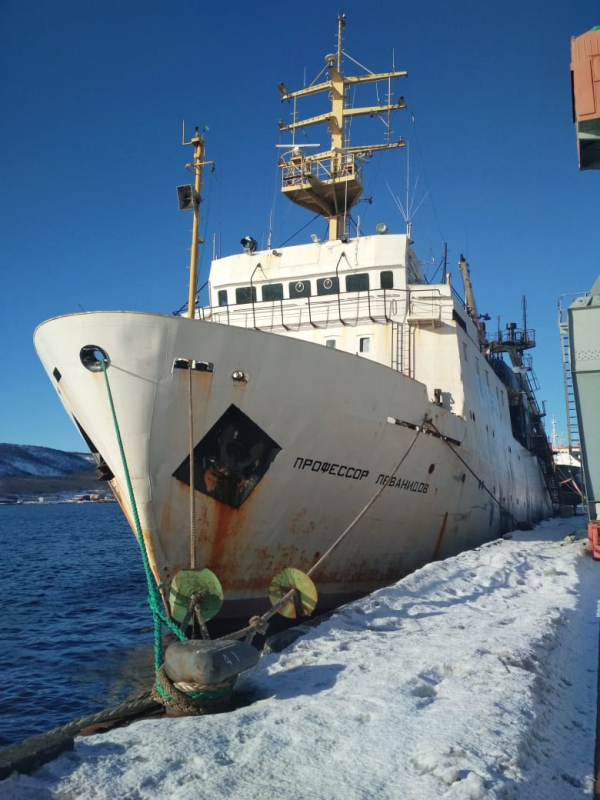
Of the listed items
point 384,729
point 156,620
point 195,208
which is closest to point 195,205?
point 195,208

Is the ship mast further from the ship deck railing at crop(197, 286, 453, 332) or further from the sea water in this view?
the sea water

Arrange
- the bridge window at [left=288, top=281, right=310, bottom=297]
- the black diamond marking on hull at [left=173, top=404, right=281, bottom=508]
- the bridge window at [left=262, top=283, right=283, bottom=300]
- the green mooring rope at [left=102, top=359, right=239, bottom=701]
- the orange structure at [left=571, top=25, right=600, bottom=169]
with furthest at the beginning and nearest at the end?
the bridge window at [left=262, top=283, right=283, bottom=300] → the bridge window at [left=288, top=281, right=310, bottom=297] → the orange structure at [left=571, top=25, right=600, bottom=169] → the black diamond marking on hull at [left=173, top=404, right=281, bottom=508] → the green mooring rope at [left=102, top=359, right=239, bottom=701]

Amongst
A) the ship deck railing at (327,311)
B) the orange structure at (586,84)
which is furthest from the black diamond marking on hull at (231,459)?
the orange structure at (586,84)

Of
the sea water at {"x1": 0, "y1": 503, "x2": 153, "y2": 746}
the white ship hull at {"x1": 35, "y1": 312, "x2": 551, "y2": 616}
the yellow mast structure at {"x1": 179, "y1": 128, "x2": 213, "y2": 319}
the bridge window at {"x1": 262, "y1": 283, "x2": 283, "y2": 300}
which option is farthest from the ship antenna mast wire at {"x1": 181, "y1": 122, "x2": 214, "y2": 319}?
the sea water at {"x1": 0, "y1": 503, "x2": 153, "y2": 746}

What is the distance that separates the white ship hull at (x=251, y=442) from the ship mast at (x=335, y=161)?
902cm

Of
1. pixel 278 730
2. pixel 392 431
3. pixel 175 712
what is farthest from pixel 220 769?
pixel 392 431

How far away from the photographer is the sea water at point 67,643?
25.1 feet

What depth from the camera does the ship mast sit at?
17594mm

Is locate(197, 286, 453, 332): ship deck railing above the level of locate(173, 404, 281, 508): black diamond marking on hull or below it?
above

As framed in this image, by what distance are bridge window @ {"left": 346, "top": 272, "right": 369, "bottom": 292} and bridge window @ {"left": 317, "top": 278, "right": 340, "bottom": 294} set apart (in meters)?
0.27

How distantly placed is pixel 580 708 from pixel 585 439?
9.72 m

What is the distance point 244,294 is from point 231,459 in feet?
23.4

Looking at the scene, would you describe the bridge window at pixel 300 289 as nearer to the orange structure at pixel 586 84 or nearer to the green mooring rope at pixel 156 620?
the orange structure at pixel 586 84

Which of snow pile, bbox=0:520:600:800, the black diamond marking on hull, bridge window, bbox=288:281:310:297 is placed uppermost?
bridge window, bbox=288:281:310:297
